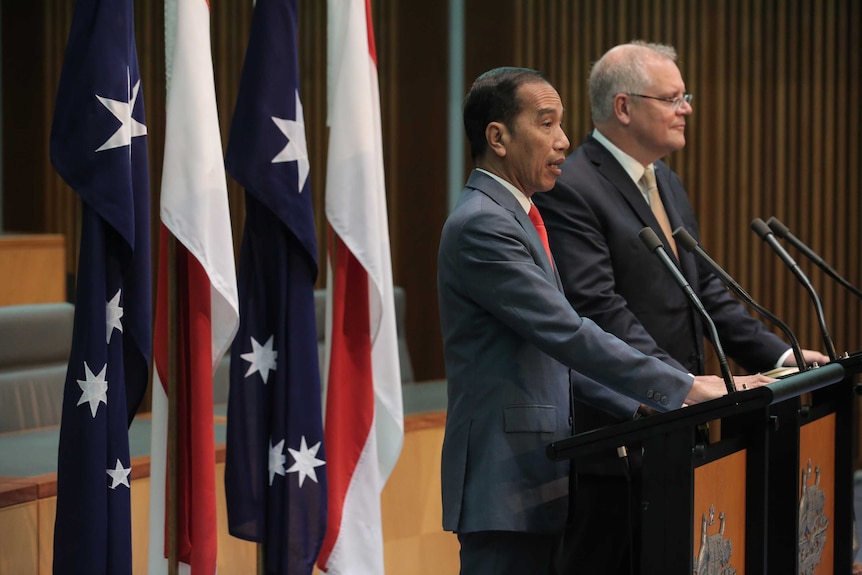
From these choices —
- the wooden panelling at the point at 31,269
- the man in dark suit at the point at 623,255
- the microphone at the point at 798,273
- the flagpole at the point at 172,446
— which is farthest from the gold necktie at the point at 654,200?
the wooden panelling at the point at 31,269

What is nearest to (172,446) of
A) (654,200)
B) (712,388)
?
(712,388)

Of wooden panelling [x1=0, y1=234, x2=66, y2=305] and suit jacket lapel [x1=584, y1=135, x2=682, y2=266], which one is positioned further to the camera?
wooden panelling [x1=0, y1=234, x2=66, y2=305]

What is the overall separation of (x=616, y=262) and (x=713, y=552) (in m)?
0.98

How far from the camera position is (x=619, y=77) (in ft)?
11.4

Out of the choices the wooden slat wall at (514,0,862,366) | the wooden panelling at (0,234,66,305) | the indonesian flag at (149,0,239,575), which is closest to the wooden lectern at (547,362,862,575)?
the indonesian flag at (149,0,239,575)

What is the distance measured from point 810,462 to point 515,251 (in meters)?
1.01

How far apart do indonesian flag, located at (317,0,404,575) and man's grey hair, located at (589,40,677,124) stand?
2.33 ft

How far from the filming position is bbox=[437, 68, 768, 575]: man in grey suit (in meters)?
2.56

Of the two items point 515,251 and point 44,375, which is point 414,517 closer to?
point 44,375

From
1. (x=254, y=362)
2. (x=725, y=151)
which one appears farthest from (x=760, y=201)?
(x=254, y=362)

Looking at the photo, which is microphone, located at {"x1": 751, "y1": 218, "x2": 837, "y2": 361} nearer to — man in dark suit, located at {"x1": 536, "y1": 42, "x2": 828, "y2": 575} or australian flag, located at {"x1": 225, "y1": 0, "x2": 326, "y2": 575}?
man in dark suit, located at {"x1": 536, "y1": 42, "x2": 828, "y2": 575}

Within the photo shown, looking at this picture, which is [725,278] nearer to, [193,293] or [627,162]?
[627,162]

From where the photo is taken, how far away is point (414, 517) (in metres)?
3.90

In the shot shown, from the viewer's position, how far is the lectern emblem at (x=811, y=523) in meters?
2.94
